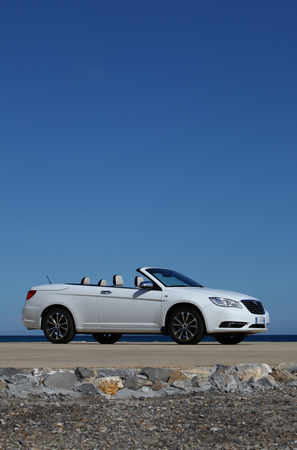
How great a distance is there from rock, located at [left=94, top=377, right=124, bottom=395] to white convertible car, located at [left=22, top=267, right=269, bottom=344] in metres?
5.18

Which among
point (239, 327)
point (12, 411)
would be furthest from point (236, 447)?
point (239, 327)

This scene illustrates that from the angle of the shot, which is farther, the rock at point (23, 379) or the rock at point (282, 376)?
the rock at point (282, 376)

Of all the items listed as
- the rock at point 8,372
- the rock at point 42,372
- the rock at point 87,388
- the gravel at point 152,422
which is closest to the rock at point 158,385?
the gravel at point 152,422

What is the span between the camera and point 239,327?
10.4 metres

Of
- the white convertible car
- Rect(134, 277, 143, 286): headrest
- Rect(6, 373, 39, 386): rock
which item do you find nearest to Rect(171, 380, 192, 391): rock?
Rect(6, 373, 39, 386): rock

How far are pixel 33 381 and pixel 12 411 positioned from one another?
99 centimetres

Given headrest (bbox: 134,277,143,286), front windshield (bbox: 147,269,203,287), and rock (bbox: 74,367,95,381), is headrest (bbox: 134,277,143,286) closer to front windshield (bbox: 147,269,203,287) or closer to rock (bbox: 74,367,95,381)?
front windshield (bbox: 147,269,203,287)

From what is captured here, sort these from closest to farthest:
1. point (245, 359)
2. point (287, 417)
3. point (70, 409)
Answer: point (287, 417), point (70, 409), point (245, 359)

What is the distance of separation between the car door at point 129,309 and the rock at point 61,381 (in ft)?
18.0

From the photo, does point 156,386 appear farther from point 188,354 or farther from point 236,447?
point 188,354

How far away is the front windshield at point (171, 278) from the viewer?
11234mm

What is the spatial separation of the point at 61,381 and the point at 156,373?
3.33ft

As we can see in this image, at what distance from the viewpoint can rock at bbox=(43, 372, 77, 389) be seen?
5211 millimetres

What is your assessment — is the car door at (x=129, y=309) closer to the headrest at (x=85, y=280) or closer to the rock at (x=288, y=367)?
the headrest at (x=85, y=280)
